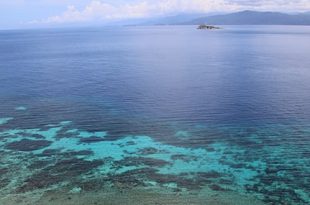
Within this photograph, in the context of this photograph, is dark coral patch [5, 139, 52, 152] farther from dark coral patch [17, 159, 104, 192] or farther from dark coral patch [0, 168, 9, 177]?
dark coral patch [17, 159, 104, 192]

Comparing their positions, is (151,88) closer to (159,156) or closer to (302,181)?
(159,156)

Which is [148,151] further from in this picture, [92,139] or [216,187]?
[216,187]

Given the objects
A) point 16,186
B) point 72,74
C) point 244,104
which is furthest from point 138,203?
point 72,74

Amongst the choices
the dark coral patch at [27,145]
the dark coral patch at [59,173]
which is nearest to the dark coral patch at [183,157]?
the dark coral patch at [59,173]

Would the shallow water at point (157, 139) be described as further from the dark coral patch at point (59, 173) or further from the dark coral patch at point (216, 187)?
the dark coral patch at point (216, 187)

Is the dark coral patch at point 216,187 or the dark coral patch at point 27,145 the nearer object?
the dark coral patch at point 216,187

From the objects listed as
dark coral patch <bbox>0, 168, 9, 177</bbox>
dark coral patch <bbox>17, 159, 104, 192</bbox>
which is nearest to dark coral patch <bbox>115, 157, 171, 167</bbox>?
dark coral patch <bbox>17, 159, 104, 192</bbox>
